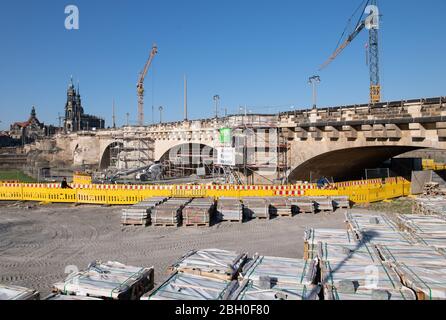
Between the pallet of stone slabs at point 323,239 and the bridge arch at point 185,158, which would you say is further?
the bridge arch at point 185,158

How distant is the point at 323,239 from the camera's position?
323 inches

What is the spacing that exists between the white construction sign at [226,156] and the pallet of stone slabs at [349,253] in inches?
594

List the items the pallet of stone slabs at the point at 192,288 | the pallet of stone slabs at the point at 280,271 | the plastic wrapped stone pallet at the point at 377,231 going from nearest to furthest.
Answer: the pallet of stone slabs at the point at 192,288 < the pallet of stone slabs at the point at 280,271 < the plastic wrapped stone pallet at the point at 377,231

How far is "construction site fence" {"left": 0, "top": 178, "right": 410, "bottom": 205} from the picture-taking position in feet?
61.6

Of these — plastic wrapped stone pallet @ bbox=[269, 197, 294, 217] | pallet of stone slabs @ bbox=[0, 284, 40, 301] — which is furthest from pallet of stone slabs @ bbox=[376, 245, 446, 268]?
plastic wrapped stone pallet @ bbox=[269, 197, 294, 217]

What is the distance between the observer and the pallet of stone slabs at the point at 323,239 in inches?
311

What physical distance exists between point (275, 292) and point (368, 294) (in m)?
1.40

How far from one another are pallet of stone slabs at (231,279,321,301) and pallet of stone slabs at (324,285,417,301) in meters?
0.20

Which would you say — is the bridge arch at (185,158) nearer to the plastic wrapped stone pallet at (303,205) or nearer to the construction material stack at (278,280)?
the plastic wrapped stone pallet at (303,205)

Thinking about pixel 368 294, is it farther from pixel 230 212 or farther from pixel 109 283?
pixel 230 212

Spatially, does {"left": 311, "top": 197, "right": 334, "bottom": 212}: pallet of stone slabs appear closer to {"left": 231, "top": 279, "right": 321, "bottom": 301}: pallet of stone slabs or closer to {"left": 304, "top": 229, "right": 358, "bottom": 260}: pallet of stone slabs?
{"left": 304, "top": 229, "right": 358, "bottom": 260}: pallet of stone slabs

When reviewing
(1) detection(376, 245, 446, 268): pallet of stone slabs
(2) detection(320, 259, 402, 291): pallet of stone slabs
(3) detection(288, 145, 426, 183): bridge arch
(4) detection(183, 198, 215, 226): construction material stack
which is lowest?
(4) detection(183, 198, 215, 226): construction material stack

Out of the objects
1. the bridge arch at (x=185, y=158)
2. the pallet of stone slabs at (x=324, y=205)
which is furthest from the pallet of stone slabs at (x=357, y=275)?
the bridge arch at (x=185, y=158)

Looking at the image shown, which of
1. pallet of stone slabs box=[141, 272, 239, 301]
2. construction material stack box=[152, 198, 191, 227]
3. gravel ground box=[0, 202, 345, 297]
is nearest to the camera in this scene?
pallet of stone slabs box=[141, 272, 239, 301]
